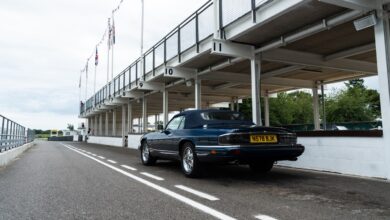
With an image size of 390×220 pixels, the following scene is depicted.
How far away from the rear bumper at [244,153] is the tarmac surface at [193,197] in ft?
1.66

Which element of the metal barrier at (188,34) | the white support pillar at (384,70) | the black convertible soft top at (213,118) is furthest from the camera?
the metal barrier at (188,34)

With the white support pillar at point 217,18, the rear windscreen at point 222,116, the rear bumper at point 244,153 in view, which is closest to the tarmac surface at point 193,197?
the rear bumper at point 244,153

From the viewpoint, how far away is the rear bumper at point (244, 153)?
6.28 metres

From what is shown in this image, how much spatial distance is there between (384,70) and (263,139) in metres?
3.01

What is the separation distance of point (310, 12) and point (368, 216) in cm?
576

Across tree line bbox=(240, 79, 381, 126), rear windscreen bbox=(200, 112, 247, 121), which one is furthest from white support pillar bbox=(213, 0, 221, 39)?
tree line bbox=(240, 79, 381, 126)

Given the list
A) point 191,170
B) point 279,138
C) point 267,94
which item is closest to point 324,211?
point 279,138

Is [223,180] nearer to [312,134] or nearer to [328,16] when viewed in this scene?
[312,134]

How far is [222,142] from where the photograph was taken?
21.2 feet

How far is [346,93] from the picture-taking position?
53625 mm

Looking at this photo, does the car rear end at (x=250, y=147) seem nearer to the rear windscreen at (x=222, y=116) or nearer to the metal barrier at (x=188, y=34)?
the rear windscreen at (x=222, y=116)

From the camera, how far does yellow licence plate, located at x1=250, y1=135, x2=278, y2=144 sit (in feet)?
21.2

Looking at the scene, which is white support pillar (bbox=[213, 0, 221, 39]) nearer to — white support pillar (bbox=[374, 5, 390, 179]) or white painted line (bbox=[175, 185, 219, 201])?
white support pillar (bbox=[374, 5, 390, 179])

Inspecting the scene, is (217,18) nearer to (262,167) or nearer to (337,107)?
(262,167)
